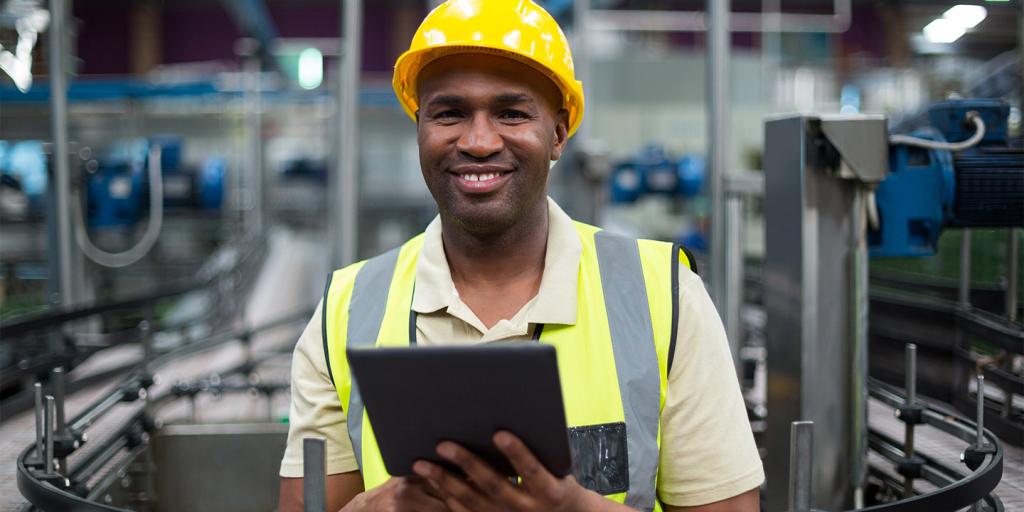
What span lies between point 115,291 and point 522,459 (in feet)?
30.9

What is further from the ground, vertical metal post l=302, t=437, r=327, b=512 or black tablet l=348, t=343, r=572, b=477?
black tablet l=348, t=343, r=572, b=477

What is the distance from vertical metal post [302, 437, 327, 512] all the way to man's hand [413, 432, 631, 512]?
162mm

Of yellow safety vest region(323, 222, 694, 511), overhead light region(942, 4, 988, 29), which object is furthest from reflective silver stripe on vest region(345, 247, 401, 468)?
overhead light region(942, 4, 988, 29)

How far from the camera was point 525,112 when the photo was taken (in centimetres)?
158

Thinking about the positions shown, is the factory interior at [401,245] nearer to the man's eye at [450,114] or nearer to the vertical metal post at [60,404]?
the vertical metal post at [60,404]

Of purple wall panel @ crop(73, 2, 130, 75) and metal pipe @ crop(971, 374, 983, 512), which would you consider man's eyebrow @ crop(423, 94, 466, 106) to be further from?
purple wall panel @ crop(73, 2, 130, 75)

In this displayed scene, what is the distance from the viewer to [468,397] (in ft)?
3.92

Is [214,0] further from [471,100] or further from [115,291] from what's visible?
[471,100]

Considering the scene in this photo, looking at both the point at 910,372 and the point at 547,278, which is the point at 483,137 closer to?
the point at 547,278

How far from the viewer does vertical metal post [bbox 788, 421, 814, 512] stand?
1.34 metres

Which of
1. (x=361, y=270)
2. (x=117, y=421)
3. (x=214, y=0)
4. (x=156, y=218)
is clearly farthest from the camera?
(x=214, y=0)

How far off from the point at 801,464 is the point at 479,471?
0.43 meters

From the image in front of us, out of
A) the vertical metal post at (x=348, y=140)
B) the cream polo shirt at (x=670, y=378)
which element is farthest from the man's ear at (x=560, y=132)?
the vertical metal post at (x=348, y=140)

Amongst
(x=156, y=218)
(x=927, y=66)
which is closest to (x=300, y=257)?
(x=156, y=218)
